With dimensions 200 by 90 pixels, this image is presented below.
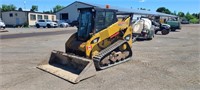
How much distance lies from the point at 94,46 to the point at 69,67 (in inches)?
47.5

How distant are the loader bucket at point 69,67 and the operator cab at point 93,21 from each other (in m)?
1.12

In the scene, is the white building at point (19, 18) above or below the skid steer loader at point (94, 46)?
above

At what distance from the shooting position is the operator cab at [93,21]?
835cm

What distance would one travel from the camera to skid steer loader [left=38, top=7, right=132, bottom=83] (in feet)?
25.3

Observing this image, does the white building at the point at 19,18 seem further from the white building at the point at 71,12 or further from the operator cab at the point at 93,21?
the operator cab at the point at 93,21

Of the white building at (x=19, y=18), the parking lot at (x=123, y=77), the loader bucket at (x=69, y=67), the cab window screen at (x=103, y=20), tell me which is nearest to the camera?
the parking lot at (x=123, y=77)

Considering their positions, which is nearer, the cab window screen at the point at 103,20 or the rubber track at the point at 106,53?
the rubber track at the point at 106,53

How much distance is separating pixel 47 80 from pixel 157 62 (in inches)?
186

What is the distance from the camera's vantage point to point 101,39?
27.5 ft

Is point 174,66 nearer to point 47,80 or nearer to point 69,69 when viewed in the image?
point 69,69

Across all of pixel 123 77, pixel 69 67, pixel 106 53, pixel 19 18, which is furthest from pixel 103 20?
pixel 19 18

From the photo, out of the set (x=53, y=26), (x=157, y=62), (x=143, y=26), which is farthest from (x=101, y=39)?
(x=53, y=26)

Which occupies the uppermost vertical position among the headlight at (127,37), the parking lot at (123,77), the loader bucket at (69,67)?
the headlight at (127,37)

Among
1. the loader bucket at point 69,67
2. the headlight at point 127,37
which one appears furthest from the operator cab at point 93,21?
the loader bucket at point 69,67
